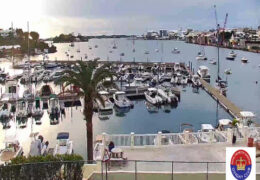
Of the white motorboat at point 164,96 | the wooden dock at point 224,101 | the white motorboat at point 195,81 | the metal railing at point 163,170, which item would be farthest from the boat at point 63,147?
the white motorboat at point 195,81

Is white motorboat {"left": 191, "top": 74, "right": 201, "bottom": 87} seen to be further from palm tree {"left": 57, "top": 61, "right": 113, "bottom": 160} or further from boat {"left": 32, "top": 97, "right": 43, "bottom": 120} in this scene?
palm tree {"left": 57, "top": 61, "right": 113, "bottom": 160}

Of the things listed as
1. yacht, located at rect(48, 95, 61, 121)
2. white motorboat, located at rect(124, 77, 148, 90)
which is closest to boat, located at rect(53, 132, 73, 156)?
yacht, located at rect(48, 95, 61, 121)

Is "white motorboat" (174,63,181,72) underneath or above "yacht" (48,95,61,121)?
above

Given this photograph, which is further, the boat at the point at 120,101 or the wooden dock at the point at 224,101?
the boat at the point at 120,101

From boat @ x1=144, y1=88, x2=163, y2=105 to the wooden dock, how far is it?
10.6 meters

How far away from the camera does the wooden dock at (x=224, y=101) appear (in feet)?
188

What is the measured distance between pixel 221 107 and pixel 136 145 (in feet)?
144

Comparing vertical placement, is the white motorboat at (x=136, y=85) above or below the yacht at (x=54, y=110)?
above

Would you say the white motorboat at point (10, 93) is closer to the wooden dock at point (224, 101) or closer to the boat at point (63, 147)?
the boat at point (63, 147)

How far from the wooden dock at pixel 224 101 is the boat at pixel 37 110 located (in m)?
28.9

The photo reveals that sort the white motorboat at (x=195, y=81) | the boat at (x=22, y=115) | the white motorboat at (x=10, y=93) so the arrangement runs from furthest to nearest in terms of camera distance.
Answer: the white motorboat at (x=195, y=81) < the white motorboat at (x=10, y=93) < the boat at (x=22, y=115)

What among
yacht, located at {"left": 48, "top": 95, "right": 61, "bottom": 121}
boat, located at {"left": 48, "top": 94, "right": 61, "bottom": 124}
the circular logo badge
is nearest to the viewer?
the circular logo badge

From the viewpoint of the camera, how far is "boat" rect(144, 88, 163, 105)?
6700 cm

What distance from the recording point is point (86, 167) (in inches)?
755
